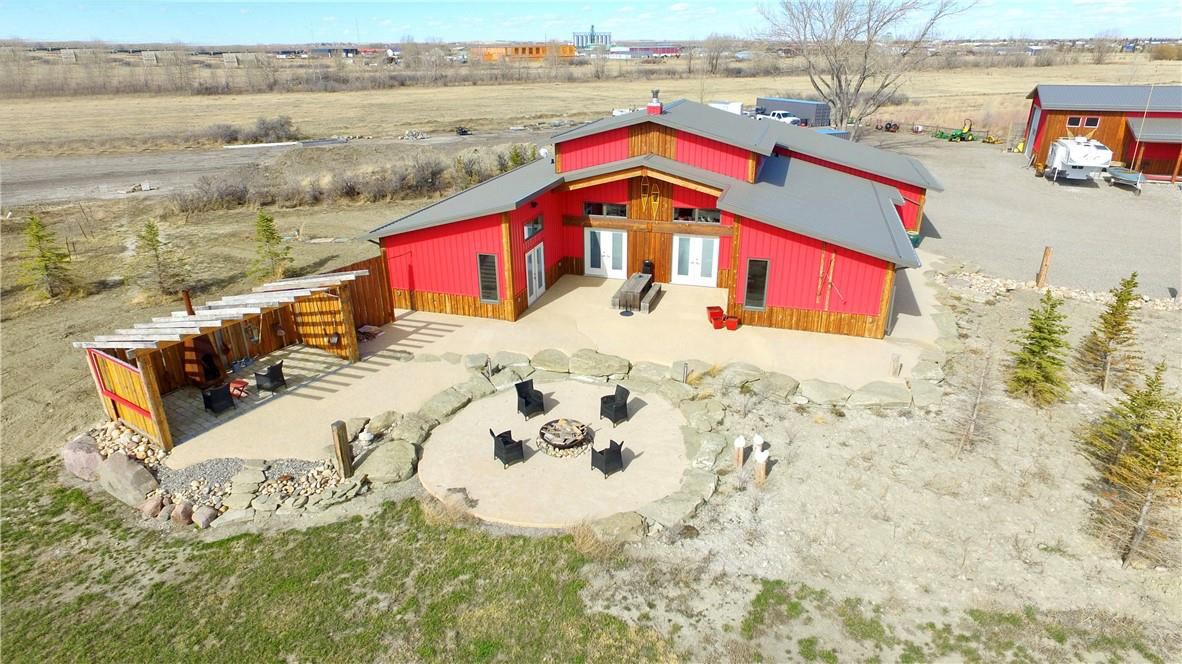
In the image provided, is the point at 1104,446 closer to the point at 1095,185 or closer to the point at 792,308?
the point at 792,308

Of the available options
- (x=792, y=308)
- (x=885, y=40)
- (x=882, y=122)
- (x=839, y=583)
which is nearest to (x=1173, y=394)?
(x=792, y=308)

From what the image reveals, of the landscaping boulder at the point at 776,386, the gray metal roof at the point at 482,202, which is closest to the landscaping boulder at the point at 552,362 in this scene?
the gray metal roof at the point at 482,202

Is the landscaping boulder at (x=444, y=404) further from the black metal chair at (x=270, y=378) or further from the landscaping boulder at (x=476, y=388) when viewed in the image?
the black metal chair at (x=270, y=378)

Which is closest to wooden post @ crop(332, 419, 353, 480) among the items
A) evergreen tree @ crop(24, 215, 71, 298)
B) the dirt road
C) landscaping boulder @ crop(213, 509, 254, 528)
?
landscaping boulder @ crop(213, 509, 254, 528)

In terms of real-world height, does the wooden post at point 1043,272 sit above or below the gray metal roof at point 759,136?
below

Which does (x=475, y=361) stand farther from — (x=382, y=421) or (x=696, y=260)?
(x=696, y=260)

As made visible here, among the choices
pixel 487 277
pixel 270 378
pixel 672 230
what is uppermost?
pixel 672 230

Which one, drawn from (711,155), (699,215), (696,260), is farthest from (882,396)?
(711,155)

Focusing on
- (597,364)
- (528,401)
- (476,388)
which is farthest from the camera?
(597,364)
